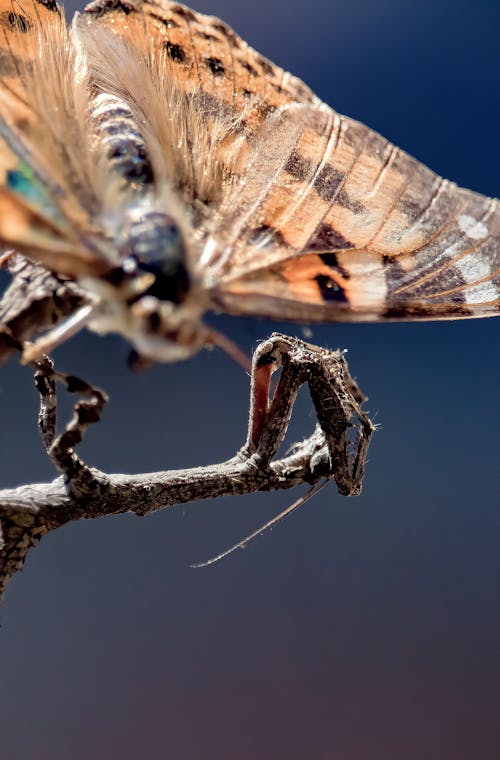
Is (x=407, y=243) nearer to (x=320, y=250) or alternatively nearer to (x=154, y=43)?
(x=320, y=250)

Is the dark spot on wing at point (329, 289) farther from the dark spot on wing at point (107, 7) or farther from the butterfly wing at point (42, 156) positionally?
the dark spot on wing at point (107, 7)

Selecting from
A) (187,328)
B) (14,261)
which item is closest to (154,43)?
(14,261)

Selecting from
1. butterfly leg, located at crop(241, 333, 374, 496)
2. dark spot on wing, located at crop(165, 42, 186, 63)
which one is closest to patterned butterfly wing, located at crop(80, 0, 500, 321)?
dark spot on wing, located at crop(165, 42, 186, 63)

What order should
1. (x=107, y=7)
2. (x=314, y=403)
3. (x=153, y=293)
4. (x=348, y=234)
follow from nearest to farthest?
(x=153, y=293) < (x=348, y=234) < (x=107, y=7) < (x=314, y=403)

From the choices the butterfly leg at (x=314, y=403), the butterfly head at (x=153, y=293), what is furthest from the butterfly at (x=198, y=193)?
the butterfly leg at (x=314, y=403)

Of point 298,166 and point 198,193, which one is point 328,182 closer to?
point 298,166

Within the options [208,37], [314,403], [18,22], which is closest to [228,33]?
[208,37]
